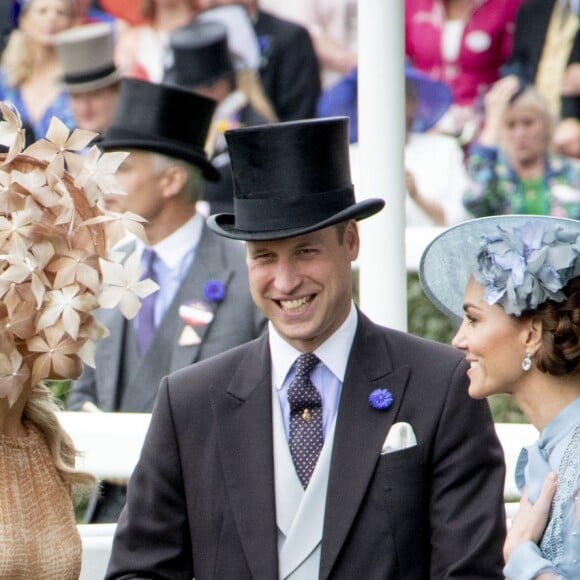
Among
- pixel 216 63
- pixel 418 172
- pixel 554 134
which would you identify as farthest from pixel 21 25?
pixel 554 134

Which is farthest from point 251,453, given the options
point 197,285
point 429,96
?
point 429,96

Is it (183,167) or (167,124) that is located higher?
(167,124)

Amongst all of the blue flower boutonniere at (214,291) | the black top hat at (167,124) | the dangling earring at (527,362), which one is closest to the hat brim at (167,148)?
the black top hat at (167,124)

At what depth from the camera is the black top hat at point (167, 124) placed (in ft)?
23.8

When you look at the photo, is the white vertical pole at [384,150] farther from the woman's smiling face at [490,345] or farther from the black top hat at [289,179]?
the woman's smiling face at [490,345]

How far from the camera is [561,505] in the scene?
3.46 meters

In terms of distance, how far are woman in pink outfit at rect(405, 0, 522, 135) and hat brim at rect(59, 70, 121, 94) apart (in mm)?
1814

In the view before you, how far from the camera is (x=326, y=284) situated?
4.06 metres

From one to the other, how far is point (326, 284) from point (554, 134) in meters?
5.67

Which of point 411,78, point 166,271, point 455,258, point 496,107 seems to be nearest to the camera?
point 455,258

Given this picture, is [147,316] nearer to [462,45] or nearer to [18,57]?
[462,45]

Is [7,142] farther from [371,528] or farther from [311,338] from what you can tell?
[371,528]

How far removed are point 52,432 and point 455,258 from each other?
1075 mm

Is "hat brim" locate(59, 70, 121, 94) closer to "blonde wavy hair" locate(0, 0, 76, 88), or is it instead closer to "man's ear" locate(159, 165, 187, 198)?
"blonde wavy hair" locate(0, 0, 76, 88)
